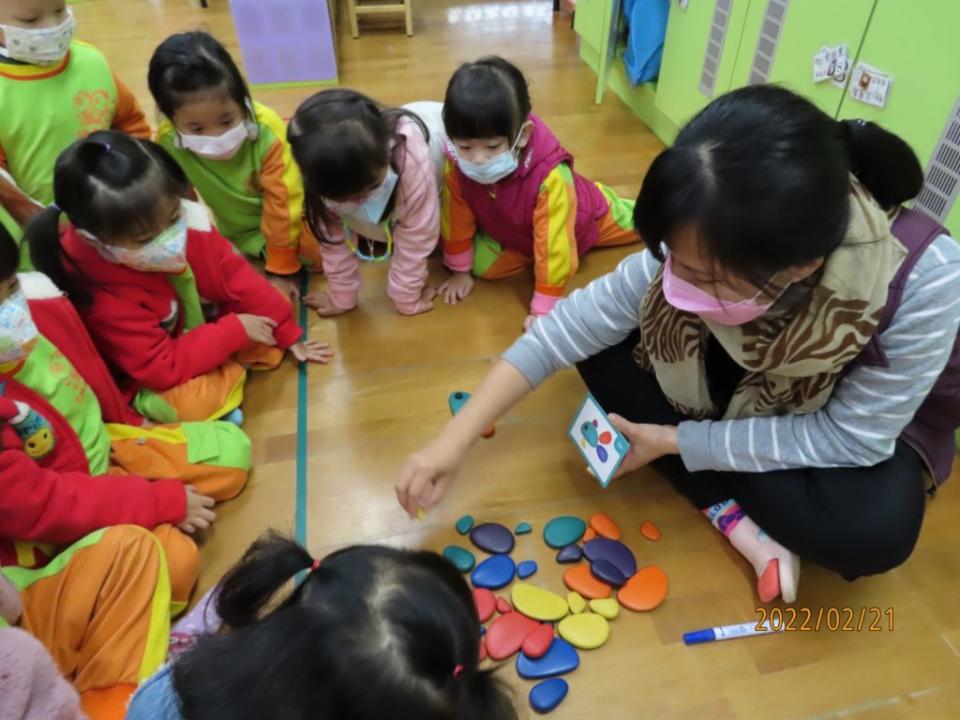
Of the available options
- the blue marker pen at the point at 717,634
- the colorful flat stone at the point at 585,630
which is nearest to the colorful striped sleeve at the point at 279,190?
the colorful flat stone at the point at 585,630

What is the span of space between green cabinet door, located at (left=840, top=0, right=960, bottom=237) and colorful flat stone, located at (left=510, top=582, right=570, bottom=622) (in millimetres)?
924

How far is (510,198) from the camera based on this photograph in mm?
1378

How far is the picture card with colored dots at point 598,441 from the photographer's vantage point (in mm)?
1040

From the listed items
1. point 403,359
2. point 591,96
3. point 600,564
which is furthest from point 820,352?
point 591,96

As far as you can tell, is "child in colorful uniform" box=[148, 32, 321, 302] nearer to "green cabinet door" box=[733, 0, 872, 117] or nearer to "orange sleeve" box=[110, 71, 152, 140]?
"orange sleeve" box=[110, 71, 152, 140]

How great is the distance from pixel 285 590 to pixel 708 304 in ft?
1.76

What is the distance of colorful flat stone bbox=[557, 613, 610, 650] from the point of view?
3.12 ft

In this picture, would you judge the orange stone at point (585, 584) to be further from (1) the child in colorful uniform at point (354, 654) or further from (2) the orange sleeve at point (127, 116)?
(2) the orange sleeve at point (127, 116)

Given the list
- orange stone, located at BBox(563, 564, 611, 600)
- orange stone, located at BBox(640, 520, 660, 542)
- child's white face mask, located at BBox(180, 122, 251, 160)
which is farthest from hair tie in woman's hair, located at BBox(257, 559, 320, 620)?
child's white face mask, located at BBox(180, 122, 251, 160)

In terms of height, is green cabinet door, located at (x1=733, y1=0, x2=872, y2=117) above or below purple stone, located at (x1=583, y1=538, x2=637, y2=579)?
above

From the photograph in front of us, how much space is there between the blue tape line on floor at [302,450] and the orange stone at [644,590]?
46cm

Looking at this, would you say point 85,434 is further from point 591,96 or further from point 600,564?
point 591,96

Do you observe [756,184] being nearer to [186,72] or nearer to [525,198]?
[525,198]

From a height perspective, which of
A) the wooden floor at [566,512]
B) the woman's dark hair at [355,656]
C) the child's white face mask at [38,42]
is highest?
the child's white face mask at [38,42]
